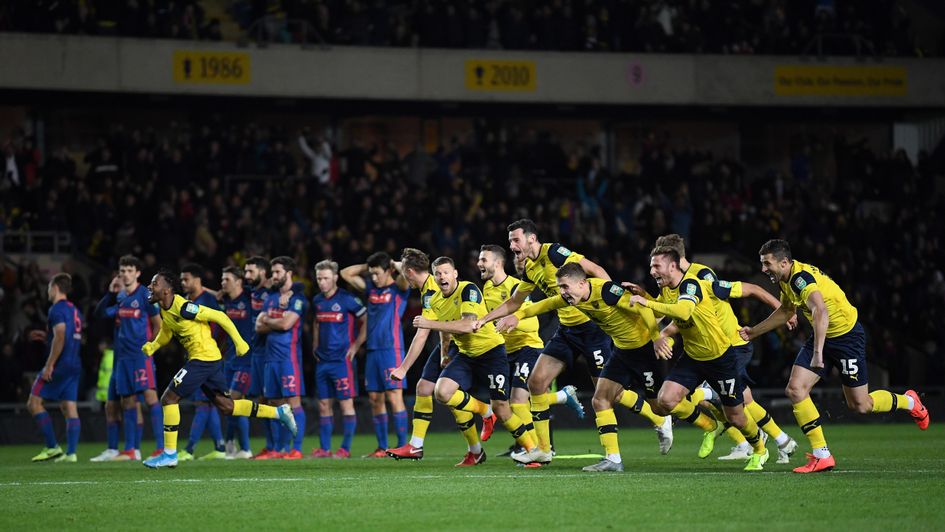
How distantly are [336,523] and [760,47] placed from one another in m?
25.8

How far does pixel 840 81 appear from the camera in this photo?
32344 mm

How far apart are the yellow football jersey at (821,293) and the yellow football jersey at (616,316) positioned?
127cm

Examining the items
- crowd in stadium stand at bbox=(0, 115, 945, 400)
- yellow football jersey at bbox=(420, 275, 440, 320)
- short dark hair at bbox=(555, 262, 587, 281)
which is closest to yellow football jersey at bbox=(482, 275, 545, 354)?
yellow football jersey at bbox=(420, 275, 440, 320)

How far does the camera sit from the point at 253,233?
25.8 metres

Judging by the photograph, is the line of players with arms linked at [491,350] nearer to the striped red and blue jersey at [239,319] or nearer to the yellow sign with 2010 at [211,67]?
the striped red and blue jersey at [239,319]

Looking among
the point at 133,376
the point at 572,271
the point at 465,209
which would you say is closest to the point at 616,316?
the point at 572,271

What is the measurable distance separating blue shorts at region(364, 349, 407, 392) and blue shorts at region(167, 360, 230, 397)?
7.94ft

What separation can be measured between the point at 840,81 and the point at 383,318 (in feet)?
62.5

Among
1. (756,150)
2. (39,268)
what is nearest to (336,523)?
(39,268)

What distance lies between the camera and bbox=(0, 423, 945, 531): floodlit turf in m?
8.72

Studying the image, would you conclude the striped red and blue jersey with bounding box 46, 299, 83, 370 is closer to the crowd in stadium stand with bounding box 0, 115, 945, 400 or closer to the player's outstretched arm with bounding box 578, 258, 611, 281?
the crowd in stadium stand with bounding box 0, 115, 945, 400

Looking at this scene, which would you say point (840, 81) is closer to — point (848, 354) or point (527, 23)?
point (527, 23)

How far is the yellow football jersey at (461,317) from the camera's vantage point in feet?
44.0

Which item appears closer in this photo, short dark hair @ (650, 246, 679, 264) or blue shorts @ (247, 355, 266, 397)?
short dark hair @ (650, 246, 679, 264)
